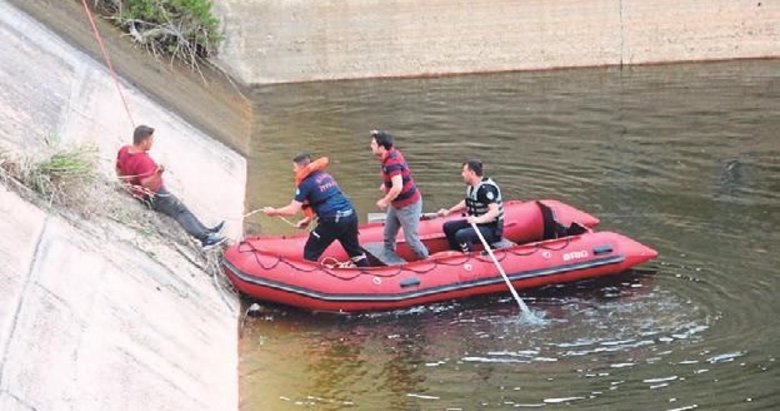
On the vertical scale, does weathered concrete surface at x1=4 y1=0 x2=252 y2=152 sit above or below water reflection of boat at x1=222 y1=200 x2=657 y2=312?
above

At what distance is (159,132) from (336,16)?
33.7 ft

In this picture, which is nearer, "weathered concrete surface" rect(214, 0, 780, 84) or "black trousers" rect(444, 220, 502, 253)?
"black trousers" rect(444, 220, 502, 253)

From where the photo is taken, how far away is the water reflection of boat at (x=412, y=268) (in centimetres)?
1187

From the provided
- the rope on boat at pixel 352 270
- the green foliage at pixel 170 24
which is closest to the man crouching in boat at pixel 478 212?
the rope on boat at pixel 352 270

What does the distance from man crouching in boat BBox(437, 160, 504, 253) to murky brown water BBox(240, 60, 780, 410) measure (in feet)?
2.58

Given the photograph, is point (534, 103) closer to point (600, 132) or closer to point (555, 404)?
point (600, 132)

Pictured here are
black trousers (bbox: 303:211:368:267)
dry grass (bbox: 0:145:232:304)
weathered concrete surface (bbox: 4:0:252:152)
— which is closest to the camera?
dry grass (bbox: 0:145:232:304)

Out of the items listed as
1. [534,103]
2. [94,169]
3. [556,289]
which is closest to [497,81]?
[534,103]

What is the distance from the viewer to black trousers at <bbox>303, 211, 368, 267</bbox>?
39.5ft

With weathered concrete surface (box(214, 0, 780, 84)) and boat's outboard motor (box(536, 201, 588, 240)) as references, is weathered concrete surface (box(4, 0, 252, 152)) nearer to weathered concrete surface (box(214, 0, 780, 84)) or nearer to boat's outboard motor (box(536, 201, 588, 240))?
weathered concrete surface (box(214, 0, 780, 84))

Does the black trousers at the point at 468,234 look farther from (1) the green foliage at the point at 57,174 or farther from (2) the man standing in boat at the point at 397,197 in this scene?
(1) the green foliage at the point at 57,174

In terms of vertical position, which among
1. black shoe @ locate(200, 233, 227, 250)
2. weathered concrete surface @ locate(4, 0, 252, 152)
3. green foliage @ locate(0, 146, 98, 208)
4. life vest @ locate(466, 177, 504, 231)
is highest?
weathered concrete surface @ locate(4, 0, 252, 152)

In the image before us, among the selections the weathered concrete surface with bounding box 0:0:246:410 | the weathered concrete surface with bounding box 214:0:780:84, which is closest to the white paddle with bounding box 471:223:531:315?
the weathered concrete surface with bounding box 0:0:246:410

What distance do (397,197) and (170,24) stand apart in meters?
11.8
